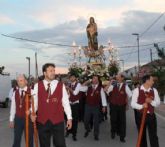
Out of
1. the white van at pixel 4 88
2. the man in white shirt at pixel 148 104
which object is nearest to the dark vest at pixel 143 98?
the man in white shirt at pixel 148 104

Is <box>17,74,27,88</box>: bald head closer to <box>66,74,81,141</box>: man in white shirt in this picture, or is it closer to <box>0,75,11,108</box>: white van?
<box>66,74,81,141</box>: man in white shirt

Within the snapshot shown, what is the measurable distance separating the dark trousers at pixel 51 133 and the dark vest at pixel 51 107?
7 centimetres

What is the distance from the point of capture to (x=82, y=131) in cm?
1717

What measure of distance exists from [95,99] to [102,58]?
63.1 feet

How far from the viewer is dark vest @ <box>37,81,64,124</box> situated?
8.62 m

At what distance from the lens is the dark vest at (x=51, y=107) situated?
8.62m

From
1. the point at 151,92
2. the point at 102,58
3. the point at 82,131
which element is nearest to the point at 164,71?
the point at 102,58

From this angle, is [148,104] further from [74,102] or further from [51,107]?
[74,102]

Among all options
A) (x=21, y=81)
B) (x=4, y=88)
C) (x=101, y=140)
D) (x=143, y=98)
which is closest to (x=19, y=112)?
(x=21, y=81)

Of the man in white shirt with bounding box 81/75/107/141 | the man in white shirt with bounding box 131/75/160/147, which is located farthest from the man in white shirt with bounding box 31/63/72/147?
the man in white shirt with bounding box 81/75/107/141

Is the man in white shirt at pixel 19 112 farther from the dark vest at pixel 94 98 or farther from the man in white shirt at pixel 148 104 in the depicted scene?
the dark vest at pixel 94 98

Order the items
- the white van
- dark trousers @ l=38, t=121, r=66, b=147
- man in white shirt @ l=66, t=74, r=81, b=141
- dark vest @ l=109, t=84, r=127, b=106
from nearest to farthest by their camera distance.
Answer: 1. dark trousers @ l=38, t=121, r=66, b=147
2. dark vest @ l=109, t=84, r=127, b=106
3. man in white shirt @ l=66, t=74, r=81, b=141
4. the white van

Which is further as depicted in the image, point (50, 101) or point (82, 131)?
point (82, 131)

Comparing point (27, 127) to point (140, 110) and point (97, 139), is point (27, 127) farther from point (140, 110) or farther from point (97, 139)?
point (97, 139)
